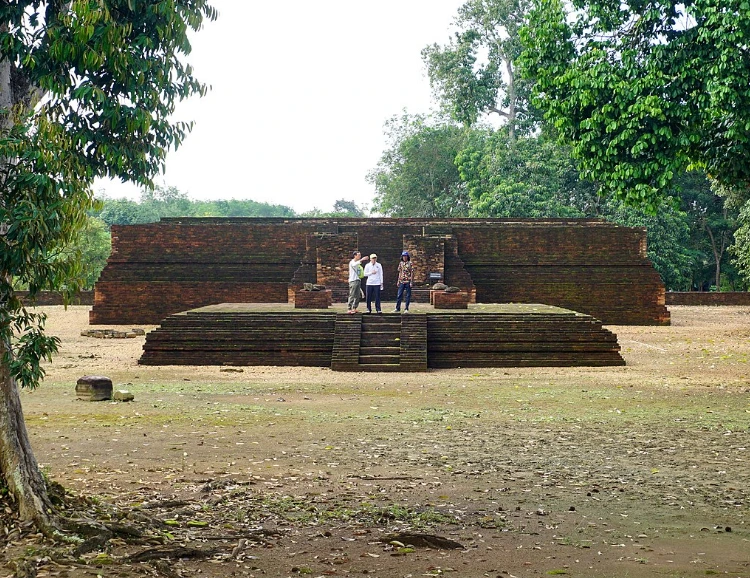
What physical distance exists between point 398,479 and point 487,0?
30.5m

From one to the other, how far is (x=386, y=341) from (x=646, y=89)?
5.37 m

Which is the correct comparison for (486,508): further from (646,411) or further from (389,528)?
(646,411)

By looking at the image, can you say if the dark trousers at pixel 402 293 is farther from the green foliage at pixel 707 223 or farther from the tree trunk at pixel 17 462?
the green foliage at pixel 707 223

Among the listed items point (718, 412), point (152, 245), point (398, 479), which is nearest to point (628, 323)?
point (152, 245)

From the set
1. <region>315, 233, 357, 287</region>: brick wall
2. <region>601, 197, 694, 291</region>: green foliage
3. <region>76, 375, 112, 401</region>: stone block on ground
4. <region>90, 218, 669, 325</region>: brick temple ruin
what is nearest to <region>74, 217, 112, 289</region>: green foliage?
<region>90, 218, 669, 325</region>: brick temple ruin

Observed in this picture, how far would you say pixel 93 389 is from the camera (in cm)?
1041

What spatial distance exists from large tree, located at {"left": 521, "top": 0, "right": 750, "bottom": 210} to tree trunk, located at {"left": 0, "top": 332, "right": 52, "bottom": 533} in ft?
30.5

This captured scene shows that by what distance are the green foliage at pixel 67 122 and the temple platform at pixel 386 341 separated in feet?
28.4

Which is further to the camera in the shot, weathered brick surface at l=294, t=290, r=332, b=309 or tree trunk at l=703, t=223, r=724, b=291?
tree trunk at l=703, t=223, r=724, b=291

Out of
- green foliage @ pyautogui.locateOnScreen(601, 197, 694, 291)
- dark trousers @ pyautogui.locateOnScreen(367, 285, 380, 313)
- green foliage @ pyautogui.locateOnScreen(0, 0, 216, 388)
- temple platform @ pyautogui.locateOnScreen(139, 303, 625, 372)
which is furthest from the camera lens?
green foliage @ pyautogui.locateOnScreen(601, 197, 694, 291)

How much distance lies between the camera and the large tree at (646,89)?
38.9 ft

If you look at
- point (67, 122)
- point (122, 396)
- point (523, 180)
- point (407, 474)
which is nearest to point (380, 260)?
point (523, 180)

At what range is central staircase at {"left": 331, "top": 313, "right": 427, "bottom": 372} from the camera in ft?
46.0

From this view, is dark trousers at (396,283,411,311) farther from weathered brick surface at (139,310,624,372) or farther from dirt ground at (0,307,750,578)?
dirt ground at (0,307,750,578)
